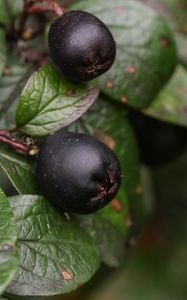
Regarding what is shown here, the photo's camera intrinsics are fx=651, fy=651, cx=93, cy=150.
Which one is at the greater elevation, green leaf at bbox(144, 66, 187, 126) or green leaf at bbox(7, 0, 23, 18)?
green leaf at bbox(7, 0, 23, 18)

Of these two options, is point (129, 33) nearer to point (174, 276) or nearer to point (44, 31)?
point (44, 31)

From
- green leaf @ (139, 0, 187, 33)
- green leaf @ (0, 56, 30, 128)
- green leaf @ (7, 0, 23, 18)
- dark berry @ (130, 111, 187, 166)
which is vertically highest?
green leaf @ (7, 0, 23, 18)

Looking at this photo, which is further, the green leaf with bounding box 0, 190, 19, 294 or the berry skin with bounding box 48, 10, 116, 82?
the berry skin with bounding box 48, 10, 116, 82

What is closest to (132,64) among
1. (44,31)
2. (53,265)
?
(44,31)

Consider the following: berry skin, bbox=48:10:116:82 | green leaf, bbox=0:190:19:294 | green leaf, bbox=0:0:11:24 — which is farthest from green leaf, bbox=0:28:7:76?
green leaf, bbox=0:190:19:294

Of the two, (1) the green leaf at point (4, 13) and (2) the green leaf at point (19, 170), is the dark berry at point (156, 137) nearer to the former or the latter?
(1) the green leaf at point (4, 13)

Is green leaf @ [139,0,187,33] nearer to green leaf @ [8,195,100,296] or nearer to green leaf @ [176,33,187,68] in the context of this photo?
green leaf @ [176,33,187,68]
